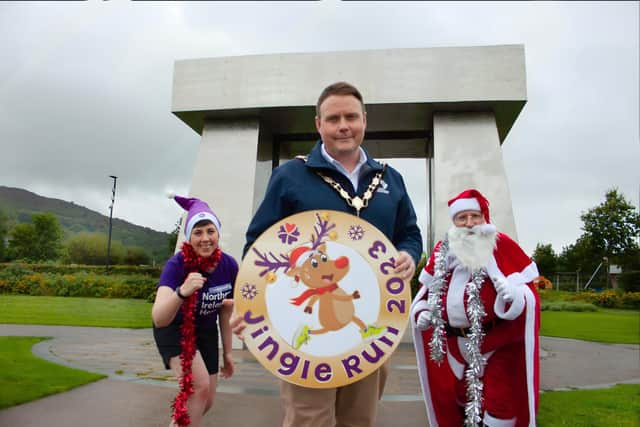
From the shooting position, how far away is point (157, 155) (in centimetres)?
577

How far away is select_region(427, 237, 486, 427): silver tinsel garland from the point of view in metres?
2.40

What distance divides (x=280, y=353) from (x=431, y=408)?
55.3 inches

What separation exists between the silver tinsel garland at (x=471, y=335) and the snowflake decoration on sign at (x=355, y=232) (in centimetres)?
88

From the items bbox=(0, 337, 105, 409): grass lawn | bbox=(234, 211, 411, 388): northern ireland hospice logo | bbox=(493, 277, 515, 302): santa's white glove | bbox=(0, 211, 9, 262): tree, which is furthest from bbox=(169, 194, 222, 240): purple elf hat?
bbox=(0, 211, 9, 262): tree

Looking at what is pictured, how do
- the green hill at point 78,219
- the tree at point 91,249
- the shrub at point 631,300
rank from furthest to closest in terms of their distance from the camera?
1. the shrub at point 631,300
2. the tree at point 91,249
3. the green hill at point 78,219

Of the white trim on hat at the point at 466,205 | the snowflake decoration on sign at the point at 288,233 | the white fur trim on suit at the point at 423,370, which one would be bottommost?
the white fur trim on suit at the point at 423,370

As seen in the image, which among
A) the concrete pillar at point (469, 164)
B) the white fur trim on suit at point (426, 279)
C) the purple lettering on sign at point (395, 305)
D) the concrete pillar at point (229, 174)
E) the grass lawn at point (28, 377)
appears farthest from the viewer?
the concrete pillar at point (229, 174)

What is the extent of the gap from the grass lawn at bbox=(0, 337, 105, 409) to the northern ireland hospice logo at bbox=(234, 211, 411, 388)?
10.4ft

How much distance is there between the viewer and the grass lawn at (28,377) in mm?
3865

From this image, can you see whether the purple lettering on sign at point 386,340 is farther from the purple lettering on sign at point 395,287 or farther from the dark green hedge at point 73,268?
the dark green hedge at point 73,268

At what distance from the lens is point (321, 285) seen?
6.08ft

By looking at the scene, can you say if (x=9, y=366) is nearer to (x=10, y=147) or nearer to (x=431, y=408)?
(x=10, y=147)

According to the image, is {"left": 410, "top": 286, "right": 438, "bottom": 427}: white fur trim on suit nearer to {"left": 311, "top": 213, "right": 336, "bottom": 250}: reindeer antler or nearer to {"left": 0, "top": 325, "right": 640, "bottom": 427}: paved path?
{"left": 0, "top": 325, "right": 640, "bottom": 427}: paved path

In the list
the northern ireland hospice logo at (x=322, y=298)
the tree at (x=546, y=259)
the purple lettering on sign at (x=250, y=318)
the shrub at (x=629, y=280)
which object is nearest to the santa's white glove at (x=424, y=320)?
the northern ireland hospice logo at (x=322, y=298)
